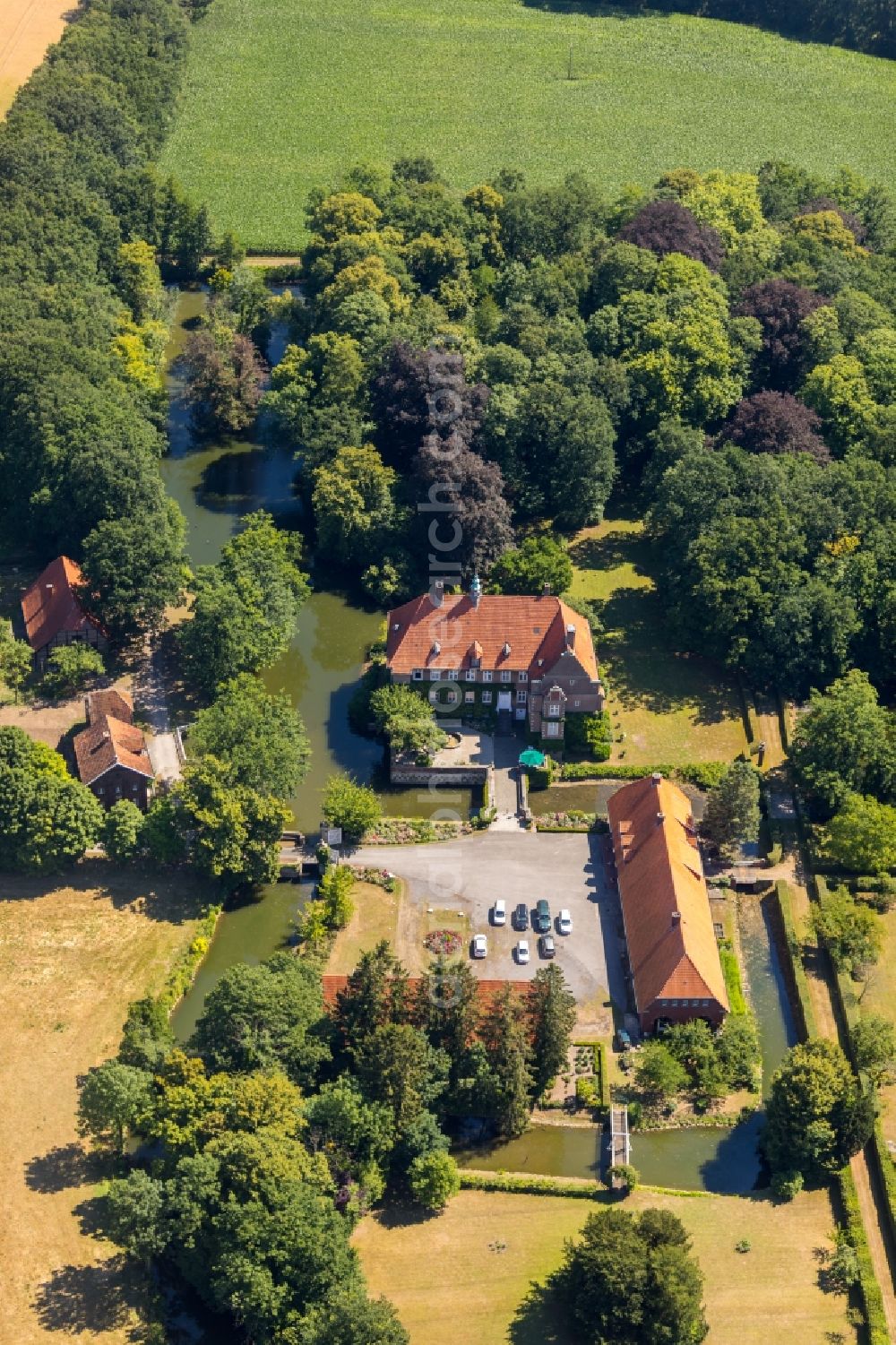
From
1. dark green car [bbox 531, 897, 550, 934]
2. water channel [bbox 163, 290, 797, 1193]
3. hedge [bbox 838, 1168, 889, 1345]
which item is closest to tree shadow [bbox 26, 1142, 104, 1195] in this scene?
water channel [bbox 163, 290, 797, 1193]

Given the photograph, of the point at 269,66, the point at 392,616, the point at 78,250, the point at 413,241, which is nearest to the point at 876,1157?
the point at 392,616

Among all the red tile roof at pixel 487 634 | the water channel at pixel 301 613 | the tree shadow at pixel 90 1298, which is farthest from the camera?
the red tile roof at pixel 487 634

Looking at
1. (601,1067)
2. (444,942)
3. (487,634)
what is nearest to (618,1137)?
(601,1067)

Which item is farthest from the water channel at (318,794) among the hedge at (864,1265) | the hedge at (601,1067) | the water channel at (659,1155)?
the hedge at (864,1265)

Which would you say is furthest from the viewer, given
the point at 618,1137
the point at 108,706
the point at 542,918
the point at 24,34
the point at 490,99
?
the point at 24,34

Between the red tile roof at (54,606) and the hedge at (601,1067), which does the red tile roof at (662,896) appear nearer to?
the hedge at (601,1067)

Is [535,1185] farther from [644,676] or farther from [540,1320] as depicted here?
[644,676]

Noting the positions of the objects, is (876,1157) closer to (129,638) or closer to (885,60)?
(129,638)
